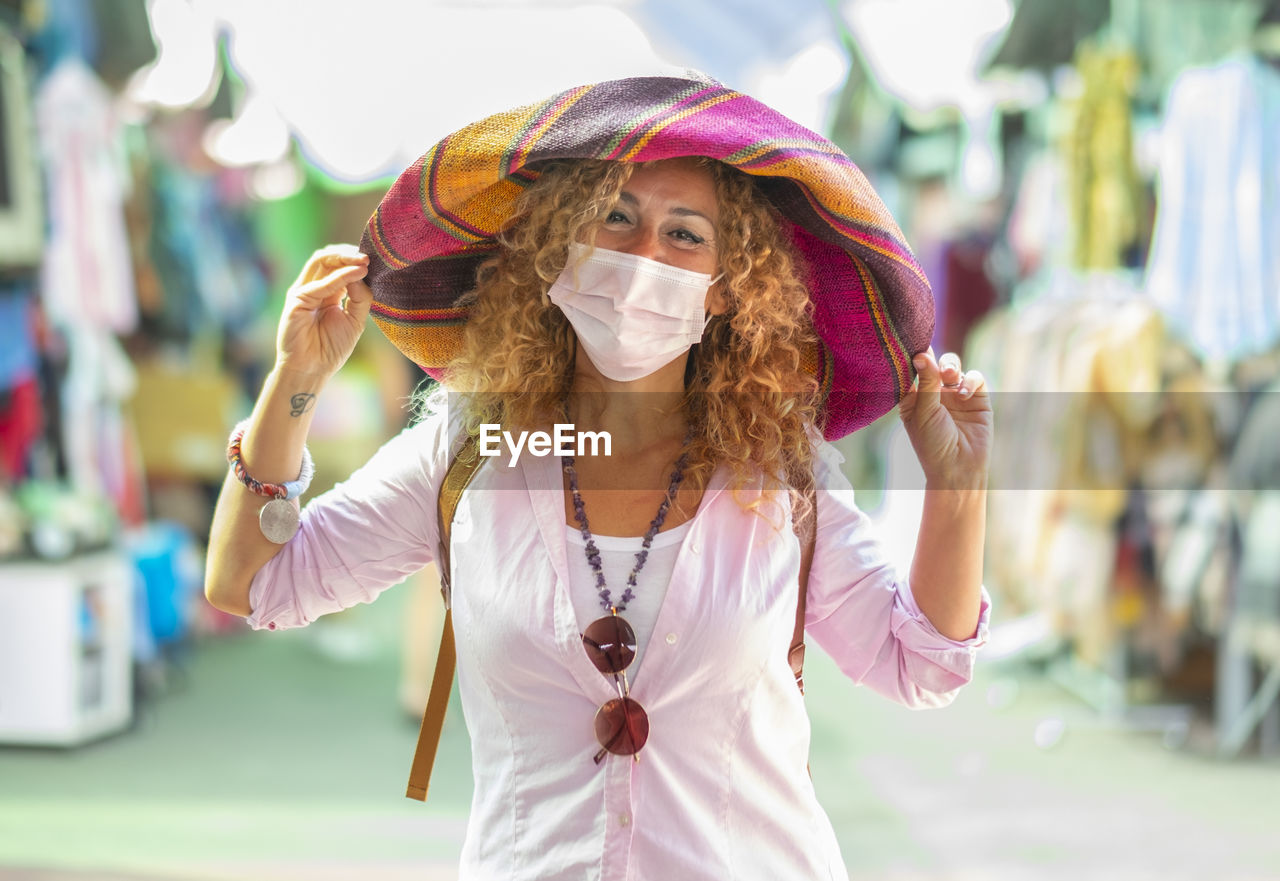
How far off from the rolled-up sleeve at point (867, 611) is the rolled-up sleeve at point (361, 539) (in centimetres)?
44

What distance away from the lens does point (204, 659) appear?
4.86 m

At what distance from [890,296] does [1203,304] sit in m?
2.67

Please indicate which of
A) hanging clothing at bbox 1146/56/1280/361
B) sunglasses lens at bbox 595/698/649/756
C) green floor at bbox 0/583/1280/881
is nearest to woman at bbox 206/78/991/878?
sunglasses lens at bbox 595/698/649/756

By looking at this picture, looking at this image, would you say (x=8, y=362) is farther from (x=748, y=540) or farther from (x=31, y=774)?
(x=748, y=540)

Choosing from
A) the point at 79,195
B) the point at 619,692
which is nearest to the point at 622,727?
the point at 619,692

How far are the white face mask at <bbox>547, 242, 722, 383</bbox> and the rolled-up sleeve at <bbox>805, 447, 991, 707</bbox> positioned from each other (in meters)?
0.22

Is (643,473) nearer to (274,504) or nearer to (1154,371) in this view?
(274,504)

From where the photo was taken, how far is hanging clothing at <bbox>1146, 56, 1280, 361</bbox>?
11.2 ft

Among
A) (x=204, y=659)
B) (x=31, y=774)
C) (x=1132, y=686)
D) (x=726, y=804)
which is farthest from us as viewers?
(x=204, y=659)

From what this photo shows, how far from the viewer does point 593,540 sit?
1.23 m

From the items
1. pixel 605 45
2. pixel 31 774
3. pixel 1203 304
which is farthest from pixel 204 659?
pixel 1203 304

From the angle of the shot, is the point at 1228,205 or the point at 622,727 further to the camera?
the point at 1228,205

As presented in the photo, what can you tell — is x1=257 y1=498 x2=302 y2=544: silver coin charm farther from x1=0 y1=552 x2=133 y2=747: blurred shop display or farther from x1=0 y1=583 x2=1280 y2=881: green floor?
x1=0 y1=552 x2=133 y2=747: blurred shop display

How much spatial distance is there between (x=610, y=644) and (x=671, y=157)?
1.63 ft
